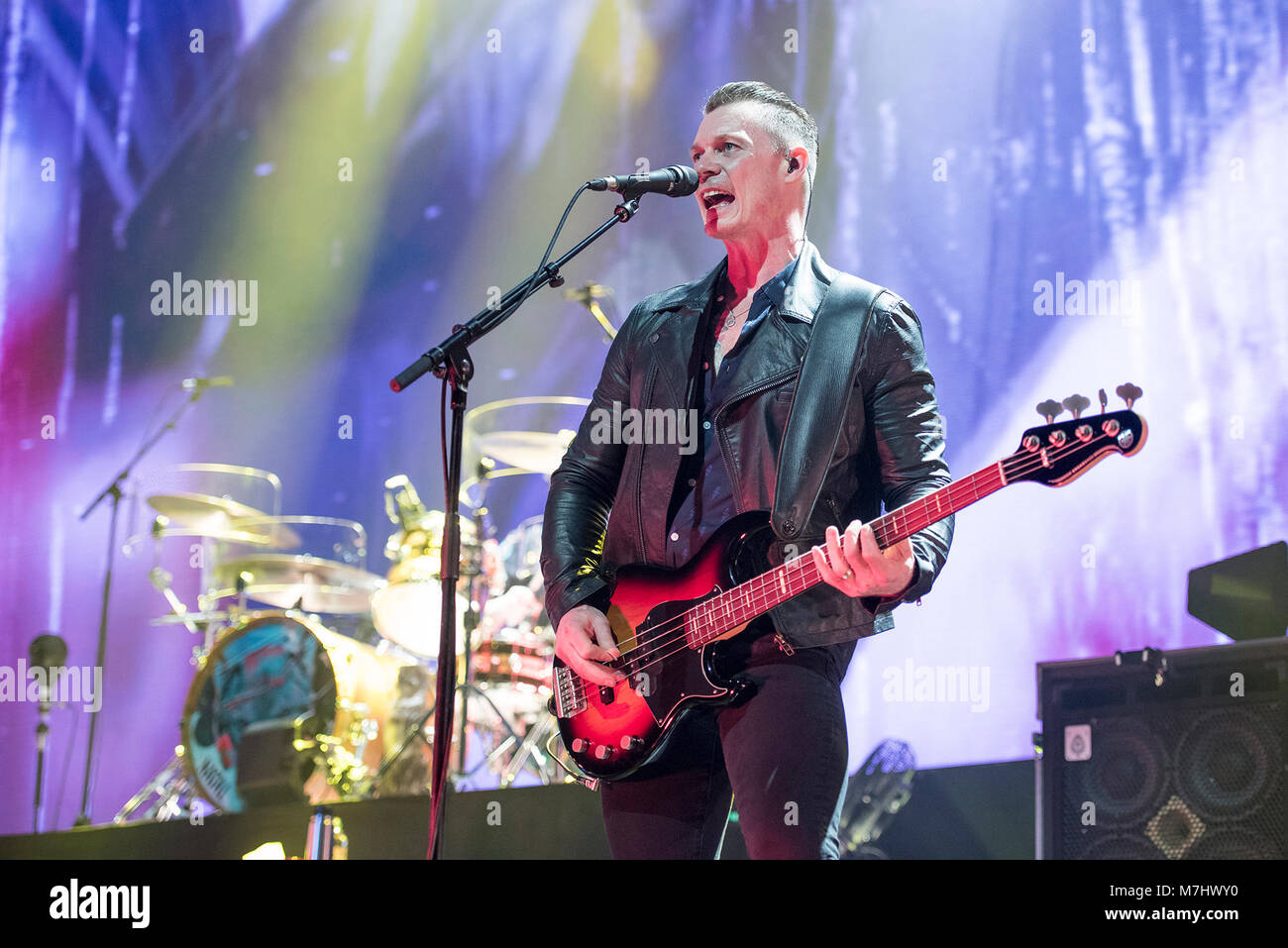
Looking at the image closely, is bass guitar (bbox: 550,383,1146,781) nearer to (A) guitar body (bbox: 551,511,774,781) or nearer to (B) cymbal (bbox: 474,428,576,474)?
(A) guitar body (bbox: 551,511,774,781)

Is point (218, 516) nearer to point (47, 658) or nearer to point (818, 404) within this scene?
point (47, 658)

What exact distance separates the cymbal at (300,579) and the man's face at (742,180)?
367 cm

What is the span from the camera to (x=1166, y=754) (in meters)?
2.99

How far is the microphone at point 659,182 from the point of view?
9.16 ft

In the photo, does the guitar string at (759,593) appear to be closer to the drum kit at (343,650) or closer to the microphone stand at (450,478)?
the microphone stand at (450,478)

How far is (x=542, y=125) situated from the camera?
19.9ft

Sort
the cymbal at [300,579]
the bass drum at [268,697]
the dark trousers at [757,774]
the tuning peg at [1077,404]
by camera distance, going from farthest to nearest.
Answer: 1. the cymbal at [300,579]
2. the bass drum at [268,697]
3. the tuning peg at [1077,404]
4. the dark trousers at [757,774]

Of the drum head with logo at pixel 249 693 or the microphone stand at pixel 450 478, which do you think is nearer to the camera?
the microphone stand at pixel 450 478


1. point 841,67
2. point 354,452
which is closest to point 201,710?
point 354,452

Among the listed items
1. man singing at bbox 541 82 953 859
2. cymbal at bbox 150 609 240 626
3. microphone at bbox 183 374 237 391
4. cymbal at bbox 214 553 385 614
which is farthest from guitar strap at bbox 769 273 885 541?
cymbal at bbox 150 609 240 626

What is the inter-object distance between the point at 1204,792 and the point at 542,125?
445 cm

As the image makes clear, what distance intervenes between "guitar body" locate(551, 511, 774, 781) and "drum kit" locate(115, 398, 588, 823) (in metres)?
2.58

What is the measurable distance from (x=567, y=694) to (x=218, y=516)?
12.4ft

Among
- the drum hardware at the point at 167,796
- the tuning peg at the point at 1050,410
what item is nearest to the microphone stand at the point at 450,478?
the tuning peg at the point at 1050,410
